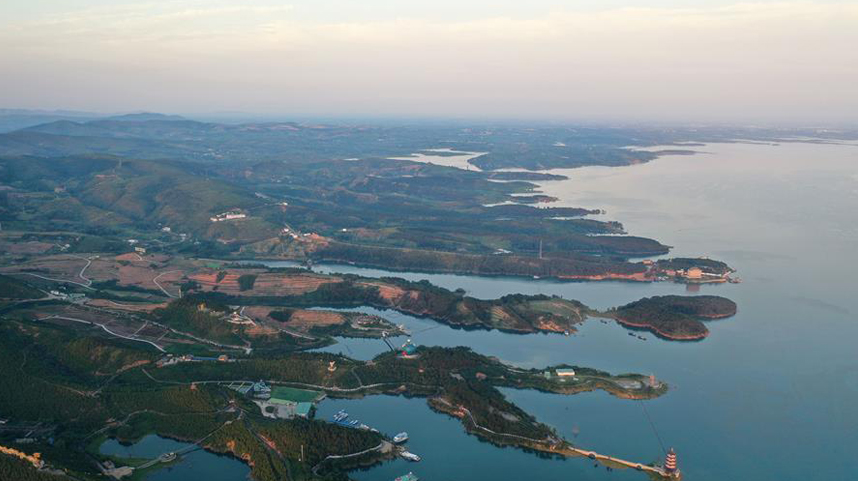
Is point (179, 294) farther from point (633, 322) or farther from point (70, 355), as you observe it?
point (633, 322)

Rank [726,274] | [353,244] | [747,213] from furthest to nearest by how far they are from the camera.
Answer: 1. [747,213]
2. [353,244]
3. [726,274]

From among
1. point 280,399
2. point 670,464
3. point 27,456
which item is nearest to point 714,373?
point 670,464

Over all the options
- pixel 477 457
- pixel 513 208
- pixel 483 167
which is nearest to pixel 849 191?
pixel 513 208

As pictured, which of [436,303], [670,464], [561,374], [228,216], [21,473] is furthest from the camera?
[228,216]

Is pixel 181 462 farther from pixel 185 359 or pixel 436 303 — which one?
pixel 436 303

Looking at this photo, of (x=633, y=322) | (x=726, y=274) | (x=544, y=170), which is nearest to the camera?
(x=633, y=322)

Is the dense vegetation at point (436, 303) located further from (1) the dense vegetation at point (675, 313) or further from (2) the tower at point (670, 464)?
(2) the tower at point (670, 464)

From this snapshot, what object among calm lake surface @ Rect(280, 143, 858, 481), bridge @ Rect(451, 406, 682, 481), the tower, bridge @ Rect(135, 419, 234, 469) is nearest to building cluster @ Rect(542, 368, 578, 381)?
calm lake surface @ Rect(280, 143, 858, 481)

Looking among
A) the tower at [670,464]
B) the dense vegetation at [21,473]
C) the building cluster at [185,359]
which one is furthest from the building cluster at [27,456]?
the tower at [670,464]
